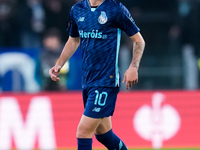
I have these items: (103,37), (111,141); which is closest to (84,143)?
(111,141)

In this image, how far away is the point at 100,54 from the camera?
181 inches

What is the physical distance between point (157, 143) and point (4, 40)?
12.8 feet

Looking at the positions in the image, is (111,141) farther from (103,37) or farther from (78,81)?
(78,81)

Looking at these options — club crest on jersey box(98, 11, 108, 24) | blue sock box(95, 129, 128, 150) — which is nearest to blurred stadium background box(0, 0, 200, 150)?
blue sock box(95, 129, 128, 150)

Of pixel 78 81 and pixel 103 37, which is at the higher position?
pixel 103 37

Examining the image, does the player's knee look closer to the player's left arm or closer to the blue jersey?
the blue jersey

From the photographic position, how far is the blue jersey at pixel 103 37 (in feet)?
15.0

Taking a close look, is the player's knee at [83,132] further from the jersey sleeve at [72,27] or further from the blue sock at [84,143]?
the jersey sleeve at [72,27]

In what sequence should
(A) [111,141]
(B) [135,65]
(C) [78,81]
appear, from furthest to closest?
(C) [78,81] → (A) [111,141] → (B) [135,65]

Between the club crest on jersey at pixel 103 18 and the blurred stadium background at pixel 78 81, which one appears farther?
the blurred stadium background at pixel 78 81

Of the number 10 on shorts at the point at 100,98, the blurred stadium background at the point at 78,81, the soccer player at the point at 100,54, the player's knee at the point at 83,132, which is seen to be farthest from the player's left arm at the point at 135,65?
the blurred stadium background at the point at 78,81

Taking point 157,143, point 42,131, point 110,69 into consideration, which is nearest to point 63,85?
point 42,131

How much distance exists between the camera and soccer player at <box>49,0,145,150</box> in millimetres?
4555

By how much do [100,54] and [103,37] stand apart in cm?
15
